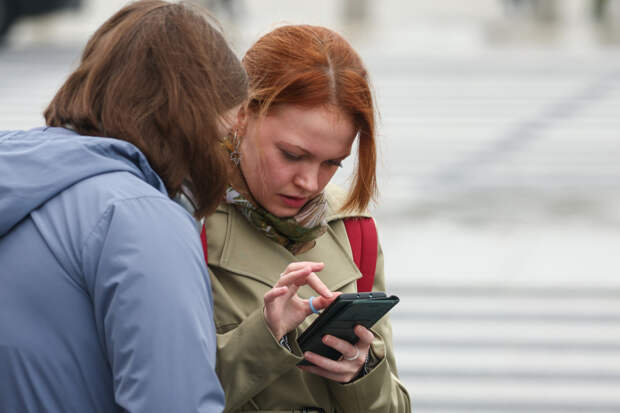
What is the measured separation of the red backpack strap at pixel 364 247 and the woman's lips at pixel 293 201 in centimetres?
14

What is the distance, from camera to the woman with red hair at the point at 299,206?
1873 mm

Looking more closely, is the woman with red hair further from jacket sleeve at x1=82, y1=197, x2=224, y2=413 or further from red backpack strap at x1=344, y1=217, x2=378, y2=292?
jacket sleeve at x1=82, y1=197, x2=224, y2=413

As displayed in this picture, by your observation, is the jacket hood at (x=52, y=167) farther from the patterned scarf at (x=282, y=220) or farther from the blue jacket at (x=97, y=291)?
the patterned scarf at (x=282, y=220)

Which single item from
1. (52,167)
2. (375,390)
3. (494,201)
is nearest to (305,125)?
(375,390)

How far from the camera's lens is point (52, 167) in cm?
136

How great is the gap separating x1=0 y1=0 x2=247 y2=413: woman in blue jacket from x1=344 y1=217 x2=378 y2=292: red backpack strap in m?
0.69

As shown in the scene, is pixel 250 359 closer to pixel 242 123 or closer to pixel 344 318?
pixel 344 318

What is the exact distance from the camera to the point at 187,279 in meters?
1.30

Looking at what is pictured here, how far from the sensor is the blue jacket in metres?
1.28

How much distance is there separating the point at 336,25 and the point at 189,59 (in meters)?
18.7

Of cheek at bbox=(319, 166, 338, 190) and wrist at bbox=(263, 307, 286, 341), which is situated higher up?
cheek at bbox=(319, 166, 338, 190)

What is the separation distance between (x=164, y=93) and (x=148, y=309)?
0.34 meters

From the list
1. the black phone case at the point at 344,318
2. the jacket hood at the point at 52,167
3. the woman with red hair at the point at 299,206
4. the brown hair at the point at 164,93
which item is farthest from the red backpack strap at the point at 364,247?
the jacket hood at the point at 52,167

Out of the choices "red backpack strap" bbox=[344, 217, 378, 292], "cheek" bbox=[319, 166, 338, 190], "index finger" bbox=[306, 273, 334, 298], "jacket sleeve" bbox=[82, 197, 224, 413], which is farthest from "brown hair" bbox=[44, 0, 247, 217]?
"red backpack strap" bbox=[344, 217, 378, 292]
